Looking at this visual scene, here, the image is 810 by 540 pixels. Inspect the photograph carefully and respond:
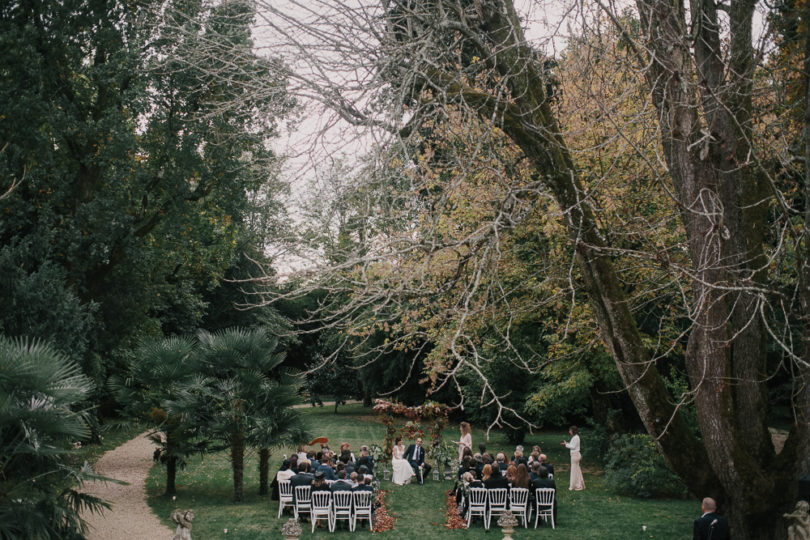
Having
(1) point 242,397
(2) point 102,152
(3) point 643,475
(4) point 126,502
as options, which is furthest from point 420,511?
(2) point 102,152

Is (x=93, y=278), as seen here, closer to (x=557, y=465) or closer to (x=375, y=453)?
(x=375, y=453)

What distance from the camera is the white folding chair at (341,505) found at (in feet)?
40.4

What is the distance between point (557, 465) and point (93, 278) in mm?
15026

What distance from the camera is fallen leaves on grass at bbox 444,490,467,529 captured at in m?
12.5

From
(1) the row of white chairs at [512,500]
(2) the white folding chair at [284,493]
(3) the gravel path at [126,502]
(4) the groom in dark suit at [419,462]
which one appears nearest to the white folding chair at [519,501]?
(1) the row of white chairs at [512,500]

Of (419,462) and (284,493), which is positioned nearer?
(284,493)

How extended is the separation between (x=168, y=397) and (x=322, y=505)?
5.31 m

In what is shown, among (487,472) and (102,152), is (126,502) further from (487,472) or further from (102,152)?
(102,152)

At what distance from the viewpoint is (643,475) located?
606 inches

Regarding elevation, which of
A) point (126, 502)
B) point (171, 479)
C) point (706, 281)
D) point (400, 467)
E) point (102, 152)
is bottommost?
point (126, 502)

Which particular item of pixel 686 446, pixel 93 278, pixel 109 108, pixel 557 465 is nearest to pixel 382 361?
pixel 557 465

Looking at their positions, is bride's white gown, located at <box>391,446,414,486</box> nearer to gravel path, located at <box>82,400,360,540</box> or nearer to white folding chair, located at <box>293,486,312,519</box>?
white folding chair, located at <box>293,486,312,519</box>

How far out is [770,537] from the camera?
7613mm

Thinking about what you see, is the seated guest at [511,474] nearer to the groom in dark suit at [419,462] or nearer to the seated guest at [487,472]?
the seated guest at [487,472]
